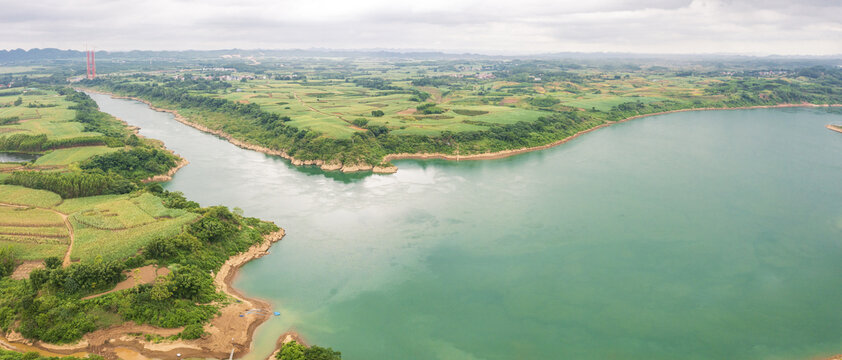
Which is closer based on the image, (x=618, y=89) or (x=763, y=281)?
(x=763, y=281)

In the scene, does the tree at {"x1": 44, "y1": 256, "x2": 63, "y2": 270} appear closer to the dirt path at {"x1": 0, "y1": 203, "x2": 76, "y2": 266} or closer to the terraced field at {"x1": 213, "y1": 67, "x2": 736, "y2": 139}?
the dirt path at {"x1": 0, "y1": 203, "x2": 76, "y2": 266}

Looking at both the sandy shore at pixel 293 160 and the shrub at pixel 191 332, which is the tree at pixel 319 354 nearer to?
the shrub at pixel 191 332

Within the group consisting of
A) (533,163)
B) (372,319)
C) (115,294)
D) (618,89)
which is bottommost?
(372,319)

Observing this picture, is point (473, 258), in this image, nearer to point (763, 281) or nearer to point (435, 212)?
point (435, 212)

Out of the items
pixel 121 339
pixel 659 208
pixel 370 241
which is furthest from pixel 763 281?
pixel 121 339

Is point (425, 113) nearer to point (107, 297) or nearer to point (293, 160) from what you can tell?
point (293, 160)

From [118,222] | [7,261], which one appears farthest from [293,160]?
[7,261]

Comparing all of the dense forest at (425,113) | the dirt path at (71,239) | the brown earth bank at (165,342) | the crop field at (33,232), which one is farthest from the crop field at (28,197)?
the dense forest at (425,113)

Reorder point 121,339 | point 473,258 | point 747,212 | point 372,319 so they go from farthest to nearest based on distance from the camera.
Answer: point 747,212 < point 473,258 < point 372,319 < point 121,339
